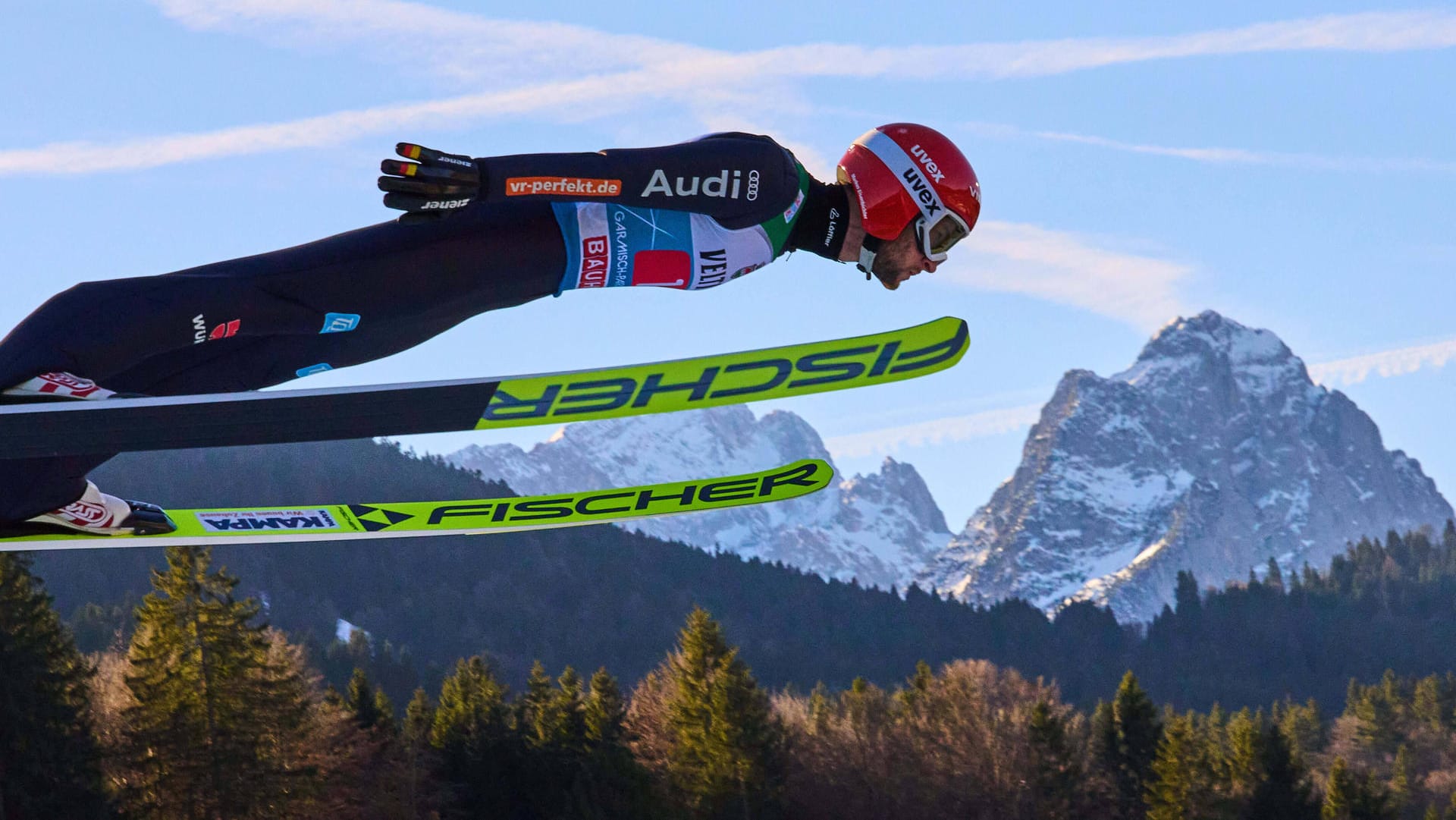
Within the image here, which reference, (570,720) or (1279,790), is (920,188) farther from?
(1279,790)

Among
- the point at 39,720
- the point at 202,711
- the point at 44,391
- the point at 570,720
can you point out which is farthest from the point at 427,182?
the point at 570,720

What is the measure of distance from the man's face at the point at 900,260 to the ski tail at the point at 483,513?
0.97 metres

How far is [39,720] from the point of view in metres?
35.1

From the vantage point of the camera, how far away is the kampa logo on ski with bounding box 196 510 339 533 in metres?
7.75

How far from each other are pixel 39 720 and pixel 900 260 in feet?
108

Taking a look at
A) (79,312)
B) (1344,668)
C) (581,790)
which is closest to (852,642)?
(1344,668)

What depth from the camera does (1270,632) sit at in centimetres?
18350

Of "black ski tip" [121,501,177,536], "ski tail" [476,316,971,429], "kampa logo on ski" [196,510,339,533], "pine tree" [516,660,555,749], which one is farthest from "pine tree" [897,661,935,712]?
"ski tail" [476,316,971,429]

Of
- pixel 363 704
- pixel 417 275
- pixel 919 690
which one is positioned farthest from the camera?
pixel 919 690

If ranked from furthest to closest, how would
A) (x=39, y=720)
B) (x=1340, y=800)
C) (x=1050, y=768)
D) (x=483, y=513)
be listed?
(x=1050, y=768) < (x=1340, y=800) < (x=39, y=720) < (x=483, y=513)

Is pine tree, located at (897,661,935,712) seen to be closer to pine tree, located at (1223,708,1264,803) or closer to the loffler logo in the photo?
pine tree, located at (1223,708,1264,803)

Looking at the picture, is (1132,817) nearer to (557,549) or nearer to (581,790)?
(581,790)

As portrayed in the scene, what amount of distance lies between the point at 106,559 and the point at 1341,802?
344ft

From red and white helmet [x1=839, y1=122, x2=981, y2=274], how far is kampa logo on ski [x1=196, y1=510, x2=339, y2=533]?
2.94 metres
